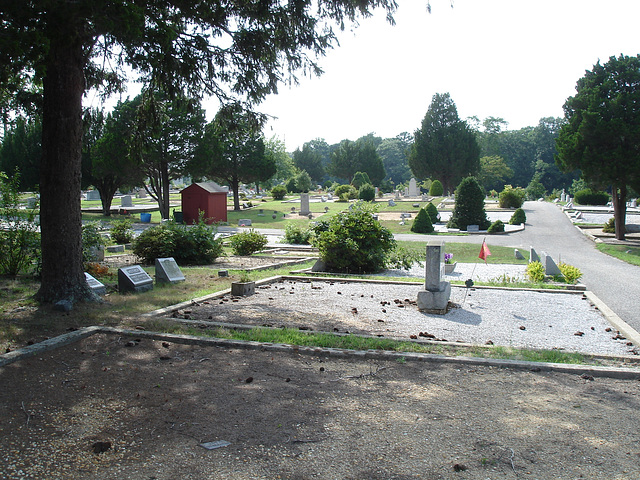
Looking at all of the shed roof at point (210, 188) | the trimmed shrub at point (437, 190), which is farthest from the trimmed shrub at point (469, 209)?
the trimmed shrub at point (437, 190)

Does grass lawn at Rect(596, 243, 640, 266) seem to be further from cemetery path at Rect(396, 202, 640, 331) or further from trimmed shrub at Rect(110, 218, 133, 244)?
trimmed shrub at Rect(110, 218, 133, 244)

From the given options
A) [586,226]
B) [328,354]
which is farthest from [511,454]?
[586,226]

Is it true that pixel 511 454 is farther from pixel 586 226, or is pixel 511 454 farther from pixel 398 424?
pixel 586 226

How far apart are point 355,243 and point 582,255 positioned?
1277 cm

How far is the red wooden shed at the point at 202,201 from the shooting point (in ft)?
113

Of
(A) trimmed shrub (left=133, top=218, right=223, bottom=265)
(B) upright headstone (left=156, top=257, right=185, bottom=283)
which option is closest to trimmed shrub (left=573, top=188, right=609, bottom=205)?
(A) trimmed shrub (left=133, top=218, right=223, bottom=265)

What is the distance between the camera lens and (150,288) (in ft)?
31.0

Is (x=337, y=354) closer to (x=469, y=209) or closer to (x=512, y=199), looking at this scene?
(x=469, y=209)

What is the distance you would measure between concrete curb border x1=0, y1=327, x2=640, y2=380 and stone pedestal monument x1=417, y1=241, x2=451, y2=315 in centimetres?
319

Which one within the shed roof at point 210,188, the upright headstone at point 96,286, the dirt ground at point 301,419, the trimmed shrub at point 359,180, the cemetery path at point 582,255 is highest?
the trimmed shrub at point 359,180

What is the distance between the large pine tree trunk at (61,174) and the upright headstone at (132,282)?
149 cm

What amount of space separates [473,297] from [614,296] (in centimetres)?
400

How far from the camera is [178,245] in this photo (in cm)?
1379

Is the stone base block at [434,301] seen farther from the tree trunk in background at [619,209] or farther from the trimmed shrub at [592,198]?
the trimmed shrub at [592,198]
